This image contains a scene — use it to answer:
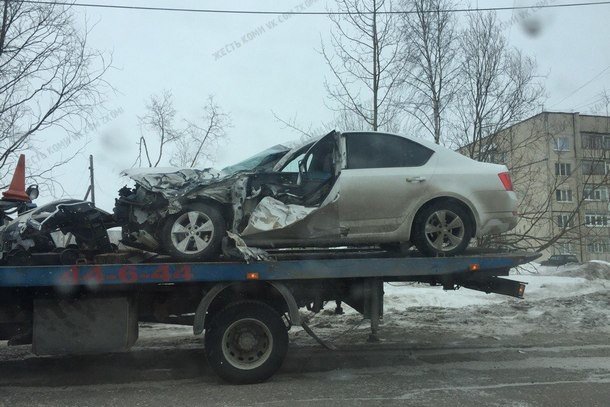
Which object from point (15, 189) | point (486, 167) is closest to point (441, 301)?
point (486, 167)

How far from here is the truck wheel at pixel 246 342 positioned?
18.8ft

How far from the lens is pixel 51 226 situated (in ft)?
19.2

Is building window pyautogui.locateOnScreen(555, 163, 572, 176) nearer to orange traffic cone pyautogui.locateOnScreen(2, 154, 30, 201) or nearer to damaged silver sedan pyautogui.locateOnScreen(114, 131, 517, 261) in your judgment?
damaged silver sedan pyautogui.locateOnScreen(114, 131, 517, 261)

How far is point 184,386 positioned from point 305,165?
9.42 ft

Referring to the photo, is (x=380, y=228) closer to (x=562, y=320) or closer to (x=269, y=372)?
(x=269, y=372)

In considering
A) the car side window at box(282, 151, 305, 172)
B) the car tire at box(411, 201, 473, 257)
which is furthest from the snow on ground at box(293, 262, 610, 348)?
the car side window at box(282, 151, 305, 172)

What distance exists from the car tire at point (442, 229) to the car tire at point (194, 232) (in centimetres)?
231

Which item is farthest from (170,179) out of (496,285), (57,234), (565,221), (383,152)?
(565,221)

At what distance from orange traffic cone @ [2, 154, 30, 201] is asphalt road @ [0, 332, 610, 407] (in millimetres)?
2188

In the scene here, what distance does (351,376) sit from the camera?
6.17 metres

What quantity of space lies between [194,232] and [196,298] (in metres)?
0.87

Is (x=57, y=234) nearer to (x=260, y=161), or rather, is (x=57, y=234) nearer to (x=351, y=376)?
(x=260, y=161)

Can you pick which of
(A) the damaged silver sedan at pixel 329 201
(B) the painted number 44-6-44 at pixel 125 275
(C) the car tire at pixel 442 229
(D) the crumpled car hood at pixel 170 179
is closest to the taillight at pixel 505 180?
(A) the damaged silver sedan at pixel 329 201

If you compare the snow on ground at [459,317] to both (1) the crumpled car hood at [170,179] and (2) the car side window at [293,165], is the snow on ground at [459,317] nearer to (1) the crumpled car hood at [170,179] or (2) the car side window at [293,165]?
(2) the car side window at [293,165]
